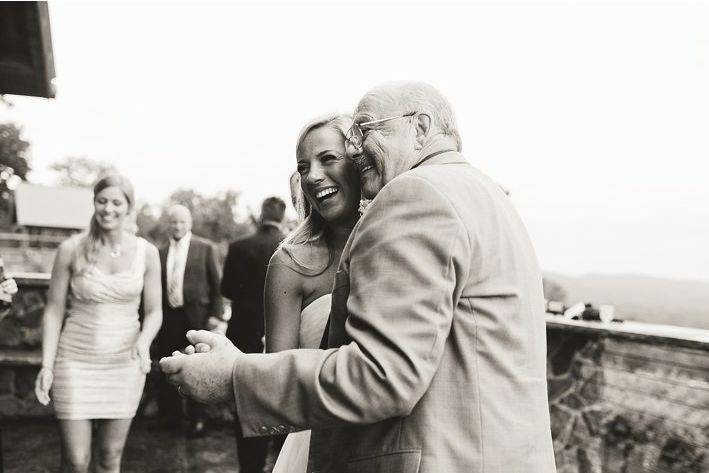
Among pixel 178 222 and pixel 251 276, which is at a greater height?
pixel 178 222

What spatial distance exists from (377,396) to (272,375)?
8.9 inches

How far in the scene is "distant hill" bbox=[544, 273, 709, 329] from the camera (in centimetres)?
1077

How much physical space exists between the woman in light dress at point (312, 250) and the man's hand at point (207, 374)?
560 millimetres

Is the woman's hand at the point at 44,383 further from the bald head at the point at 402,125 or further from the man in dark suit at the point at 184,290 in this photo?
the bald head at the point at 402,125

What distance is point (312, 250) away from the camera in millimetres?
1979

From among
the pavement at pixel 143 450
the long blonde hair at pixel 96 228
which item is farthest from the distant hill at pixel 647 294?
the long blonde hair at pixel 96 228

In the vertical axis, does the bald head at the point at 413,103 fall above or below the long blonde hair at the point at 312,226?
above

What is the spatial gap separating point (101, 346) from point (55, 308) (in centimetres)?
36

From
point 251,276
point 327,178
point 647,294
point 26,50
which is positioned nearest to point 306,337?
point 327,178

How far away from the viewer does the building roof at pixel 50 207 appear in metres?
52.3

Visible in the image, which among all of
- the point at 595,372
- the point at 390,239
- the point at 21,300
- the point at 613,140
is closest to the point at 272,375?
the point at 390,239

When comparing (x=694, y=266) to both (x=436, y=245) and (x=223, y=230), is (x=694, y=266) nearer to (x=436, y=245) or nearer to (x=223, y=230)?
(x=436, y=245)

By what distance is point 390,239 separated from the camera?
1158 mm

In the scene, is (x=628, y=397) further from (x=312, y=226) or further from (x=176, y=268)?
(x=176, y=268)
